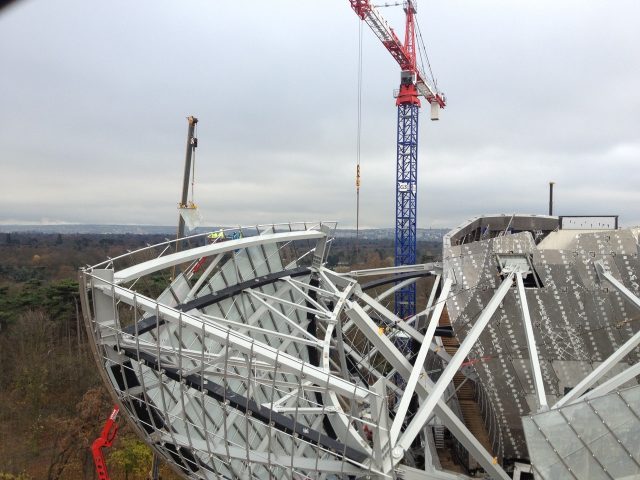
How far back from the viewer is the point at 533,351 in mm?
14969

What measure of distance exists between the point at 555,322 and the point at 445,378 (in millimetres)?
5609

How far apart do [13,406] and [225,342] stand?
36322 millimetres

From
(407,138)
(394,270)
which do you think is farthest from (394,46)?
(394,270)

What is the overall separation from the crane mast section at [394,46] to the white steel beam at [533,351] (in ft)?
129

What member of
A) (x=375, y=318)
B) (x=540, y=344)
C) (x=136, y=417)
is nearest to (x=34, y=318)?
(x=375, y=318)

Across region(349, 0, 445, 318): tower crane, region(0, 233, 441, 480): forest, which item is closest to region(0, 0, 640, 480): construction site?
region(0, 233, 441, 480): forest

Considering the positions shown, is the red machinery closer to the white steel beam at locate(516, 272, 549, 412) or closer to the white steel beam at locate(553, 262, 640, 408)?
the white steel beam at locate(516, 272, 549, 412)

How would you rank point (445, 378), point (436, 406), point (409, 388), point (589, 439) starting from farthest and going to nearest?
point (436, 406) < point (409, 388) < point (445, 378) < point (589, 439)

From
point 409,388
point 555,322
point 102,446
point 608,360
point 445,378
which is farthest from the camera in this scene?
point 102,446

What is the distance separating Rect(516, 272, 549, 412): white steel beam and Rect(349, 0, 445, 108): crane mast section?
129 ft

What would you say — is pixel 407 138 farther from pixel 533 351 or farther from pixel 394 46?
pixel 533 351

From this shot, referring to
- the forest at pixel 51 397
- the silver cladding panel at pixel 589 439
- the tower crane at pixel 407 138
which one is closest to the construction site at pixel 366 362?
the silver cladding panel at pixel 589 439

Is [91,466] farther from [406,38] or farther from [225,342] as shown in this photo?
[406,38]

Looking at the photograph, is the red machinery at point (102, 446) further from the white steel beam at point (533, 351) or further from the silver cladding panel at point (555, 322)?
the white steel beam at point (533, 351)
